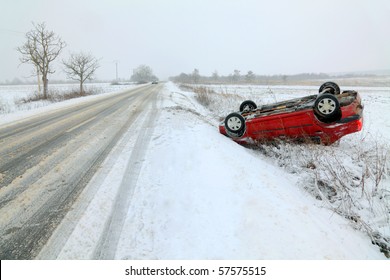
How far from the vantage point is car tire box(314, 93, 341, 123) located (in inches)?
201

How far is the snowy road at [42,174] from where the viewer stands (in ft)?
8.89

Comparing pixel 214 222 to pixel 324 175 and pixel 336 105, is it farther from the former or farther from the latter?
pixel 336 105

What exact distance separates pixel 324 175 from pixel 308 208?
1572 millimetres

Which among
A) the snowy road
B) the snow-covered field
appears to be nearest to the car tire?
the snowy road

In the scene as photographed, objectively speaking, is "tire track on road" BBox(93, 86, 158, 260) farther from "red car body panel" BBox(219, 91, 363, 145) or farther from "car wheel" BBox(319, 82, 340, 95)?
"car wheel" BBox(319, 82, 340, 95)

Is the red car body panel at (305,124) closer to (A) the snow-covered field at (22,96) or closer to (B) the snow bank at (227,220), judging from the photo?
(B) the snow bank at (227,220)

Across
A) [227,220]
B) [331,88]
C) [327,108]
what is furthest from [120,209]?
[331,88]

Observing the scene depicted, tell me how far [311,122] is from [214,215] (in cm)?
377

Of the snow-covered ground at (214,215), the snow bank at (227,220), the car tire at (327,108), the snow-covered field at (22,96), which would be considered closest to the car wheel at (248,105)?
the car tire at (327,108)

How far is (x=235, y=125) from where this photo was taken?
6.65 metres

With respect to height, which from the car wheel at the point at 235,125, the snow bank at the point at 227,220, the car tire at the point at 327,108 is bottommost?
the snow bank at the point at 227,220

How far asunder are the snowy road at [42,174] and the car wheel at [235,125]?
8.24ft

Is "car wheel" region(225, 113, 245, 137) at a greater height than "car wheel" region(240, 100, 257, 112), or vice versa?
"car wheel" region(240, 100, 257, 112)
